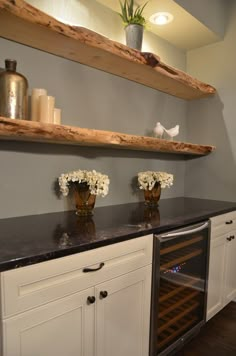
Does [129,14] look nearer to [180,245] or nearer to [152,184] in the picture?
[152,184]

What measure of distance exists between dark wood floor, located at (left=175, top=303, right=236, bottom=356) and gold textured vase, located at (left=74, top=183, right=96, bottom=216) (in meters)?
1.09

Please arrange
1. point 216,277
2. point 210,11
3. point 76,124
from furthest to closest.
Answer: point 210,11 → point 216,277 → point 76,124

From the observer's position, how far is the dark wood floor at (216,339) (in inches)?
67.8

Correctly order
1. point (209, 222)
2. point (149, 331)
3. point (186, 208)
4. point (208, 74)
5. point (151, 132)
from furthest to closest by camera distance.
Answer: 1. point (208, 74)
2. point (151, 132)
3. point (186, 208)
4. point (209, 222)
5. point (149, 331)

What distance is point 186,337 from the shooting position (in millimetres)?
1719

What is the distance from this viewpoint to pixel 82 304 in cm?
112

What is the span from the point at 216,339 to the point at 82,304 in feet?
4.15

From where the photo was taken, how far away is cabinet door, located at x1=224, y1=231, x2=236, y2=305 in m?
2.13

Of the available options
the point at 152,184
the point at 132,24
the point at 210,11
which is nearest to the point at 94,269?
the point at 152,184

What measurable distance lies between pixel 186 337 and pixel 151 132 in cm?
161

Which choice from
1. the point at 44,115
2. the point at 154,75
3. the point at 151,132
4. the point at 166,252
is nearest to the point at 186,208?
the point at 166,252

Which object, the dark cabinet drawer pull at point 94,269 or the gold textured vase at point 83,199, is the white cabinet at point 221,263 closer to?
the gold textured vase at point 83,199

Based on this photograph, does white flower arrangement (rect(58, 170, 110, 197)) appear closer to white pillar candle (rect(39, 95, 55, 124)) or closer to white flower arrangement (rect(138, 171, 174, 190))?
white pillar candle (rect(39, 95, 55, 124))

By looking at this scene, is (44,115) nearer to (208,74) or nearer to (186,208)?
(186,208)
